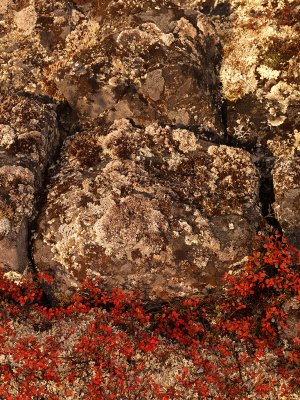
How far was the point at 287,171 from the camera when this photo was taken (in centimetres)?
1345

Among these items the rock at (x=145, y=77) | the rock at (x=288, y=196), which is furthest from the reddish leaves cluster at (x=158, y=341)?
the rock at (x=145, y=77)

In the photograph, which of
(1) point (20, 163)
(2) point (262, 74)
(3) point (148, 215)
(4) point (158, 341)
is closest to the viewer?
(3) point (148, 215)

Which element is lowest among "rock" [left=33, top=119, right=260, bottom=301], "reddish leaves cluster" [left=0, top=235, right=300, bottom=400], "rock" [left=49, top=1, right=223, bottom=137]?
"reddish leaves cluster" [left=0, top=235, right=300, bottom=400]

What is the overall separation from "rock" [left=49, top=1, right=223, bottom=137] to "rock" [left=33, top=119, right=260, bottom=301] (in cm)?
148

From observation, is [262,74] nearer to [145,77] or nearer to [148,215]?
[145,77]

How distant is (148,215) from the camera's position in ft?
39.0

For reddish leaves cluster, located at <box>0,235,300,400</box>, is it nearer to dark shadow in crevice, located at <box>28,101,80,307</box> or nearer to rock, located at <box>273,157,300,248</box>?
rock, located at <box>273,157,300,248</box>

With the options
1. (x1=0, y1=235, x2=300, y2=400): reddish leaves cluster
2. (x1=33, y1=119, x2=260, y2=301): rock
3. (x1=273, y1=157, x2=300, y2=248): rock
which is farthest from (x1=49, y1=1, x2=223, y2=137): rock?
(x1=0, y1=235, x2=300, y2=400): reddish leaves cluster

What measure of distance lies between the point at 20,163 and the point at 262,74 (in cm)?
1010

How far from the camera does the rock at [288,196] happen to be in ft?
41.8

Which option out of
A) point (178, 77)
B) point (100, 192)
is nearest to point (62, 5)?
point (178, 77)

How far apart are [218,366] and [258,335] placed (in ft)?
5.29

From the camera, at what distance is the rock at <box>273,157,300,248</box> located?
1273 centimetres

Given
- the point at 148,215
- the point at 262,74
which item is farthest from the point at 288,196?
the point at 262,74
